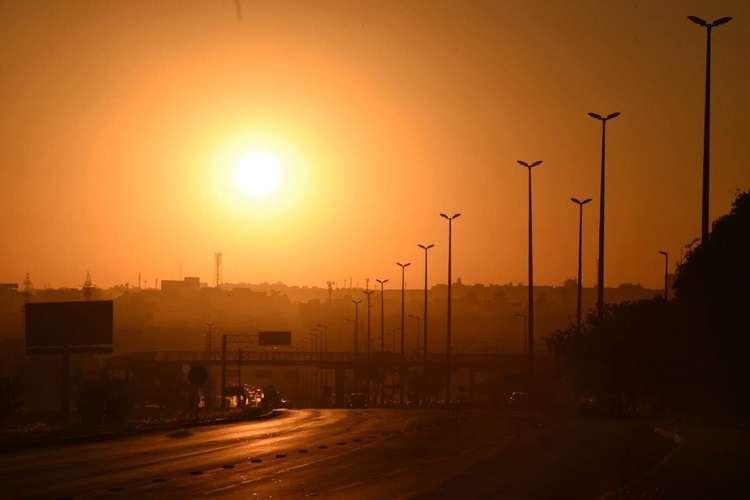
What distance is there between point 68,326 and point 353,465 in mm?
35045

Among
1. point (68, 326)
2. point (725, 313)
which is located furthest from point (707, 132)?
point (68, 326)

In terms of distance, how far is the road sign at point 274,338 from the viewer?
305 feet

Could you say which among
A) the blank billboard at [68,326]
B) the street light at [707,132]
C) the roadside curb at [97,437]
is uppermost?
the street light at [707,132]

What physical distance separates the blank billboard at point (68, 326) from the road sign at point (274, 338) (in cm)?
3392

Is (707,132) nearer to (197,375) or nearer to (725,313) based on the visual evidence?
(725,313)

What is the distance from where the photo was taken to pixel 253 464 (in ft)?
84.8

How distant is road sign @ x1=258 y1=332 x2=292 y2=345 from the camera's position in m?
93.0

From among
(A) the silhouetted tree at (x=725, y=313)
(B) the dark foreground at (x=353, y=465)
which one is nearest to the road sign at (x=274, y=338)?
(B) the dark foreground at (x=353, y=465)

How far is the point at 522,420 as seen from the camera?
5278cm

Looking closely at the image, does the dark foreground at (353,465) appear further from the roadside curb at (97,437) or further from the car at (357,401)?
the car at (357,401)

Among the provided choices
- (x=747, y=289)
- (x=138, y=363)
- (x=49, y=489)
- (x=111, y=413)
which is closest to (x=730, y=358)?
(x=747, y=289)

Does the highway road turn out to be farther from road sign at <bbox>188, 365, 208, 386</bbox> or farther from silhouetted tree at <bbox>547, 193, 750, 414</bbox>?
road sign at <bbox>188, 365, 208, 386</bbox>

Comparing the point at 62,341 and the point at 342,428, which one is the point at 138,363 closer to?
the point at 62,341

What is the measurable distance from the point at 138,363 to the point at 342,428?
6922 cm
